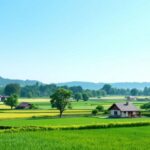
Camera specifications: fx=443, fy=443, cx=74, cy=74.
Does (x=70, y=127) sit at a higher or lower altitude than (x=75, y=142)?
higher

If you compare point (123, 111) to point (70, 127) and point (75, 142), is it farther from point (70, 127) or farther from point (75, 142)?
point (75, 142)

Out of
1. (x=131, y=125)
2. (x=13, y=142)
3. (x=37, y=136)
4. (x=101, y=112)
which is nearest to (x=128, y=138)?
(x=37, y=136)

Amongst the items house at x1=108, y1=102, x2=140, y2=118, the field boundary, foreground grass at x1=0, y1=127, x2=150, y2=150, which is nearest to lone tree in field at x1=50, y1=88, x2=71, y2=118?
house at x1=108, y1=102, x2=140, y2=118

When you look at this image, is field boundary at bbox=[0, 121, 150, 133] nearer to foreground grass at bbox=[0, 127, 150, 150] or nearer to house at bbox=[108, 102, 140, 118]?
foreground grass at bbox=[0, 127, 150, 150]

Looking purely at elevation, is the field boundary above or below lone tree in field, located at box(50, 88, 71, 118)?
below

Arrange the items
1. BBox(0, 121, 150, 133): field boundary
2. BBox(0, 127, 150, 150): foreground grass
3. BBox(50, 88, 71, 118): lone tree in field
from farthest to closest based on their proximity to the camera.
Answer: BBox(50, 88, 71, 118): lone tree in field → BBox(0, 121, 150, 133): field boundary → BBox(0, 127, 150, 150): foreground grass

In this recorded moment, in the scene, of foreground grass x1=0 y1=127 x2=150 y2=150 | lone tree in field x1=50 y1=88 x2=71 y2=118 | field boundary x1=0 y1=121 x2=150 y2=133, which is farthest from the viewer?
lone tree in field x1=50 y1=88 x2=71 y2=118

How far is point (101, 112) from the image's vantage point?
360 ft

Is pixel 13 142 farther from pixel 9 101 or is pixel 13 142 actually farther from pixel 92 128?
pixel 9 101

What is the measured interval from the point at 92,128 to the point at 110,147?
1972 centimetres

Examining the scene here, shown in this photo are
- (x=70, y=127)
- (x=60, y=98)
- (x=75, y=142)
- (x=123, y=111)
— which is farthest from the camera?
(x=123, y=111)

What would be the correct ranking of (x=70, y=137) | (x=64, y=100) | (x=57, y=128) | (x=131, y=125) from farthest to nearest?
(x=64, y=100) < (x=131, y=125) < (x=57, y=128) < (x=70, y=137)

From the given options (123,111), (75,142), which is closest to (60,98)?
(123,111)

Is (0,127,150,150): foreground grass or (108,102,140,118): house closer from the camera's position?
(0,127,150,150): foreground grass
